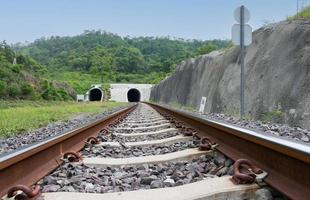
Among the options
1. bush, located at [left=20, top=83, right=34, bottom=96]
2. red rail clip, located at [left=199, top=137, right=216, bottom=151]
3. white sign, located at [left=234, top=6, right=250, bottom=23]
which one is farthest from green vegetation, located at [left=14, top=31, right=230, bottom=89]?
red rail clip, located at [left=199, top=137, right=216, bottom=151]

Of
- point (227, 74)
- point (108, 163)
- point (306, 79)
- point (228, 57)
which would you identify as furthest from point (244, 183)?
point (228, 57)

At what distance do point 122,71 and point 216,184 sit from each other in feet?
389

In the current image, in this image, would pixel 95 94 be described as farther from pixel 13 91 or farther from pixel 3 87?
pixel 3 87

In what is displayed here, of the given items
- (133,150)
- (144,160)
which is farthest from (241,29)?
(144,160)

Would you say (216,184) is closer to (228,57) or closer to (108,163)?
(108,163)

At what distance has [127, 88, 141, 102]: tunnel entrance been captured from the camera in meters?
70.2

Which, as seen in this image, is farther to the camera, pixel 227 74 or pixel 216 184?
pixel 227 74

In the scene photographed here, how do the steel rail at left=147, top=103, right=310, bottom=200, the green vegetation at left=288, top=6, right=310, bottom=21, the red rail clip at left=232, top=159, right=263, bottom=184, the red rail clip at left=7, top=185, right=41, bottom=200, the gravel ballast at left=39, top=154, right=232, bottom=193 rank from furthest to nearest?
the green vegetation at left=288, top=6, right=310, bottom=21, the gravel ballast at left=39, top=154, right=232, bottom=193, the red rail clip at left=232, top=159, right=263, bottom=184, the red rail clip at left=7, top=185, right=41, bottom=200, the steel rail at left=147, top=103, right=310, bottom=200

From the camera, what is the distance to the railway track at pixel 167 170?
2.35 m

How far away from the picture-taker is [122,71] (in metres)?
120

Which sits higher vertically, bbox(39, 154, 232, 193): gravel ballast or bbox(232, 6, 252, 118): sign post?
bbox(232, 6, 252, 118): sign post

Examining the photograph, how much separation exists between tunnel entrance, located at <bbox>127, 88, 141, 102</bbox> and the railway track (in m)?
65.2

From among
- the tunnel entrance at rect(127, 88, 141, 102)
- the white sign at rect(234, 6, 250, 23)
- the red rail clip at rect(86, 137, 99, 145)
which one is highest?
Answer: the white sign at rect(234, 6, 250, 23)

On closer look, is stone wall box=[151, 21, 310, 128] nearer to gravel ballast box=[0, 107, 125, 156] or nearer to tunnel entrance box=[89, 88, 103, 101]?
gravel ballast box=[0, 107, 125, 156]
